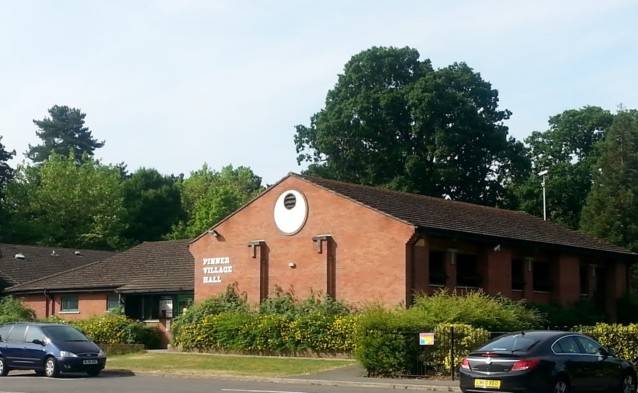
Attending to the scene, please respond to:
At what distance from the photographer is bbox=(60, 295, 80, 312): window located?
45.5 metres

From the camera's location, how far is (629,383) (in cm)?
1964

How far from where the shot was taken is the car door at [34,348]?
2601 cm

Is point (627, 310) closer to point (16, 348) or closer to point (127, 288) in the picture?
point (127, 288)

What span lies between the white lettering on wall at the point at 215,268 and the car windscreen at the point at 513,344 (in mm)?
21636

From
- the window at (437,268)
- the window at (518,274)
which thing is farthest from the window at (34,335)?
the window at (518,274)

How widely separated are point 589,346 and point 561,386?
5.18 ft

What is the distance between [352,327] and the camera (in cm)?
3188

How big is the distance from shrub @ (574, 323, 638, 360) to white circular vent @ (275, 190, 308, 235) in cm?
1514

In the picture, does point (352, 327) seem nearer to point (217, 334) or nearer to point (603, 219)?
point (217, 334)

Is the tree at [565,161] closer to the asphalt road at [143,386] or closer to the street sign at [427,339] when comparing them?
the street sign at [427,339]

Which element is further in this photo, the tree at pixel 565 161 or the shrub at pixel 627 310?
the tree at pixel 565 161

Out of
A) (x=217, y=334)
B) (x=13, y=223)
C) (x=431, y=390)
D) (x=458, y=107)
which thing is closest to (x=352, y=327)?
(x=217, y=334)

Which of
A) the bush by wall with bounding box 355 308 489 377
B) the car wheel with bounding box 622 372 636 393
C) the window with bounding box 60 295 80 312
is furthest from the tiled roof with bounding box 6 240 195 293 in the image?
the car wheel with bounding box 622 372 636 393

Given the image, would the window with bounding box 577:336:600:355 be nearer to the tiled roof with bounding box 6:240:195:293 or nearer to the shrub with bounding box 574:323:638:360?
the shrub with bounding box 574:323:638:360
